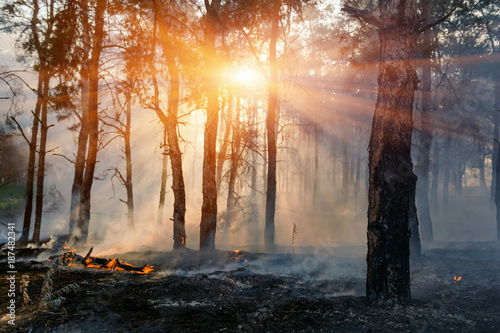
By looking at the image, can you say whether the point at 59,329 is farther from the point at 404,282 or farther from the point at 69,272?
the point at 404,282

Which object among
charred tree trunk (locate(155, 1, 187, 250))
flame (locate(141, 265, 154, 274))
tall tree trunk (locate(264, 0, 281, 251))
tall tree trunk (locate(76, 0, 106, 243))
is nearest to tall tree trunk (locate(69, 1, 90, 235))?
tall tree trunk (locate(76, 0, 106, 243))

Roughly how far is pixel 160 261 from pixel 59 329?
5.35 meters

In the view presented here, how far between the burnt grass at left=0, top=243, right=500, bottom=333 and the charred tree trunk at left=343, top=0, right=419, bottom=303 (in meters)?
0.53

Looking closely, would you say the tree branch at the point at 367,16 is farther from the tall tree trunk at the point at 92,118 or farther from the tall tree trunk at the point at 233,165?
the tall tree trunk at the point at 233,165

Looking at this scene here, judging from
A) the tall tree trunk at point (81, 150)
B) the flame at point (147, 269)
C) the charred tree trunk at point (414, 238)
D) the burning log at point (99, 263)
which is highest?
the tall tree trunk at point (81, 150)

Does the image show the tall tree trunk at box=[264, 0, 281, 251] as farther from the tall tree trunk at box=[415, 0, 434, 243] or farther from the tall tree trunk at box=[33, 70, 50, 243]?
the tall tree trunk at box=[33, 70, 50, 243]

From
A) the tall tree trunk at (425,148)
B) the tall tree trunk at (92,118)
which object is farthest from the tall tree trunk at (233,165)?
the tall tree trunk at (425,148)

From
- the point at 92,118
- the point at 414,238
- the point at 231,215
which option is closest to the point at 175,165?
the point at 92,118

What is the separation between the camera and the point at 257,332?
15.1 feet

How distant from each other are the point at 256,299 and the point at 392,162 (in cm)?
372

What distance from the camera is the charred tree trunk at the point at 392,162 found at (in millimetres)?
5684

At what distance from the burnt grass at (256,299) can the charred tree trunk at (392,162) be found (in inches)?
20.7

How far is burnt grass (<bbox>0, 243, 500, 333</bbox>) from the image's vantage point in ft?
15.5

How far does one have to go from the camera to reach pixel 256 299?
6305 mm
